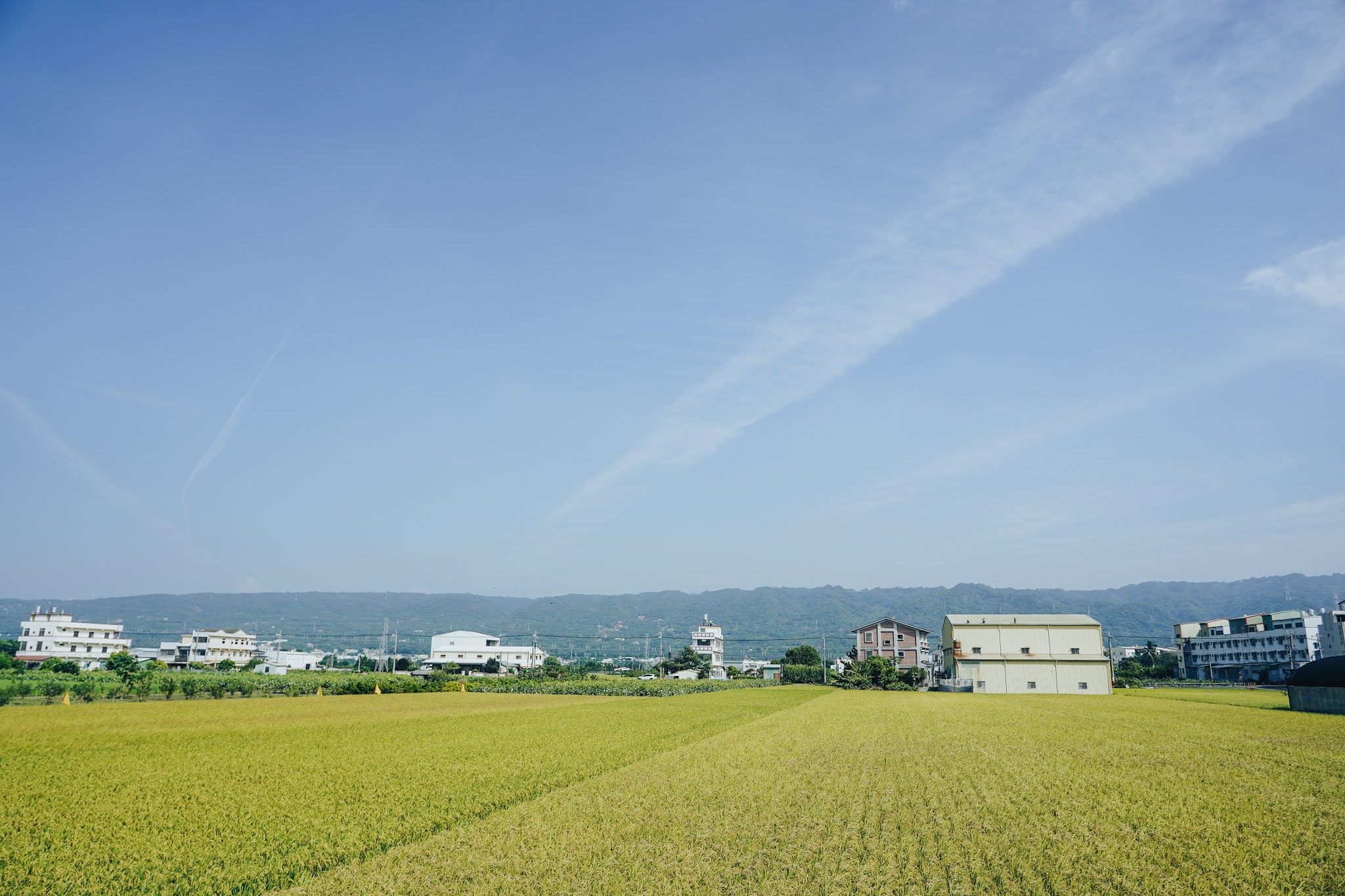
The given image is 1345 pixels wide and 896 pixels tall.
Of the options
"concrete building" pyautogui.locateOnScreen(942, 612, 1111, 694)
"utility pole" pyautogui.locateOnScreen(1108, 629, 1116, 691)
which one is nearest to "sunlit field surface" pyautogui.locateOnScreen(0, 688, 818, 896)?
"concrete building" pyautogui.locateOnScreen(942, 612, 1111, 694)

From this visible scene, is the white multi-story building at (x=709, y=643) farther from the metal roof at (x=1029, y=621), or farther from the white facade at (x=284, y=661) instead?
the metal roof at (x=1029, y=621)

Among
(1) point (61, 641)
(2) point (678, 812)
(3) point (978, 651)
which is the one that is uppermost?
(2) point (678, 812)

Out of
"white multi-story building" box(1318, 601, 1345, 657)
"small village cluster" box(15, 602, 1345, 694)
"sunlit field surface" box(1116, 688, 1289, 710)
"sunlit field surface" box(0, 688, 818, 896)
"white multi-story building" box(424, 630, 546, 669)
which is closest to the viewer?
"sunlit field surface" box(0, 688, 818, 896)

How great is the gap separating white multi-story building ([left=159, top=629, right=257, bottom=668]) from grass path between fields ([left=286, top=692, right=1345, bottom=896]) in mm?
122780

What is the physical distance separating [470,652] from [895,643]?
7393cm

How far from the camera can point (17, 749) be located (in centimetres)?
2338

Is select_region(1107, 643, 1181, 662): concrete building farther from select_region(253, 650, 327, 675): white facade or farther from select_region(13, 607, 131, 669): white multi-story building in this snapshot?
select_region(13, 607, 131, 669): white multi-story building

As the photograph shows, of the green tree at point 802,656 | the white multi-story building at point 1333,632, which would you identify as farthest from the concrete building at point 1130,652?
the green tree at point 802,656

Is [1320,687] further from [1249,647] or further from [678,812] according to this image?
[1249,647]

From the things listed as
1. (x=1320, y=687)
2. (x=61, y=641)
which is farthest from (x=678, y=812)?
(x=61, y=641)

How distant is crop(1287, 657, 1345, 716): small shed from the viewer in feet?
127

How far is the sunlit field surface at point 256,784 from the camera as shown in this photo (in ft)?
35.7

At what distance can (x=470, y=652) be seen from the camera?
139 m

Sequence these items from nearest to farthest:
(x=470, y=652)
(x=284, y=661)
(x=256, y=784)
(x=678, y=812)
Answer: (x=678, y=812)
(x=256, y=784)
(x=284, y=661)
(x=470, y=652)
